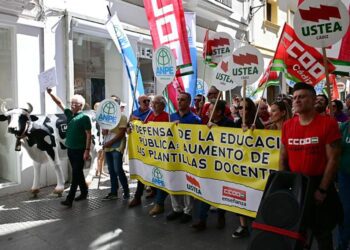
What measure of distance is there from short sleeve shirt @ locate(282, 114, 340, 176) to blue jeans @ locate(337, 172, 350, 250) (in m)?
0.66

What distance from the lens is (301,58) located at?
603 cm

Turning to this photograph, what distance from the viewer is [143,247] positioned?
443 cm

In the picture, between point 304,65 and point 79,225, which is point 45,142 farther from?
point 304,65

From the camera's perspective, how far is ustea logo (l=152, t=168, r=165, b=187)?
18.2ft

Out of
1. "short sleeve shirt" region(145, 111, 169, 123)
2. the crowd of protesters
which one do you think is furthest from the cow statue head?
the crowd of protesters

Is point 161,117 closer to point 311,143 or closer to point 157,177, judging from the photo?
point 157,177

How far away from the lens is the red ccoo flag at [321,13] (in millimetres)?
3918

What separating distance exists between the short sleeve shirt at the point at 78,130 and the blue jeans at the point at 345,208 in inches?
151

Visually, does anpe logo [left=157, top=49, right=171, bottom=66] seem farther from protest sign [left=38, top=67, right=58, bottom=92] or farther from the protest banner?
protest sign [left=38, top=67, right=58, bottom=92]

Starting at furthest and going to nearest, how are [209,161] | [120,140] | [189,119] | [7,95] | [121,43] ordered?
[7,95]
[121,43]
[120,140]
[189,119]
[209,161]

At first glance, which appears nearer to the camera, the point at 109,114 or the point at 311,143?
the point at 311,143

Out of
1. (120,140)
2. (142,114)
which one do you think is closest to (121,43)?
(142,114)

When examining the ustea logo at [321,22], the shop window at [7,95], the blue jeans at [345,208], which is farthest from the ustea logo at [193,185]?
the shop window at [7,95]

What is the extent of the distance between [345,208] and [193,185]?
1.99 meters
